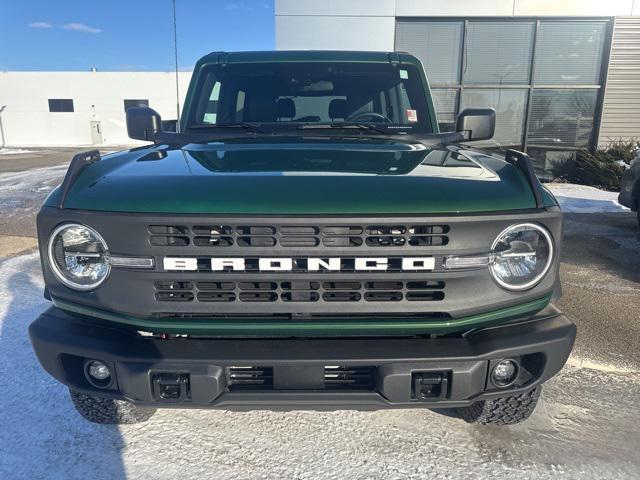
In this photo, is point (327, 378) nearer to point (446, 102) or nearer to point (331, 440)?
point (331, 440)

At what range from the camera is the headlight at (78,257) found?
195cm

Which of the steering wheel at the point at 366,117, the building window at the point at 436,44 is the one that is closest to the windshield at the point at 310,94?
the steering wheel at the point at 366,117

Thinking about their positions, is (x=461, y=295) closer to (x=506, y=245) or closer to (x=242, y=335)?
(x=506, y=245)

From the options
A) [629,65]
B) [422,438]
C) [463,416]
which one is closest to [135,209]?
[422,438]

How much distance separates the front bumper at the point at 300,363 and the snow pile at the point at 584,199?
803cm

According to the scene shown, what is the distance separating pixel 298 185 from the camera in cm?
192

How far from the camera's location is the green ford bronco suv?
1849 mm

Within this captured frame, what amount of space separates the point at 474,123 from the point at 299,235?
7.00 feet

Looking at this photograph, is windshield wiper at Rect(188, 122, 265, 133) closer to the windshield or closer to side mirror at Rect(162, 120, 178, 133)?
the windshield

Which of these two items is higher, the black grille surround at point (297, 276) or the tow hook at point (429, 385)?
the black grille surround at point (297, 276)

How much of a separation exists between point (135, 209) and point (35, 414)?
61.8 inches

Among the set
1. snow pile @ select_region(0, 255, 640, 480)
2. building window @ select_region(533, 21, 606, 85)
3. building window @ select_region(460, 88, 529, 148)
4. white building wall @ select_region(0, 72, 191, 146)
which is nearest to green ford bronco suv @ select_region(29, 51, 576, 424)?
snow pile @ select_region(0, 255, 640, 480)

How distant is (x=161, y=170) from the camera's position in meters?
2.17

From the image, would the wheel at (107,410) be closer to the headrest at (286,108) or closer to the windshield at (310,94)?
the windshield at (310,94)
